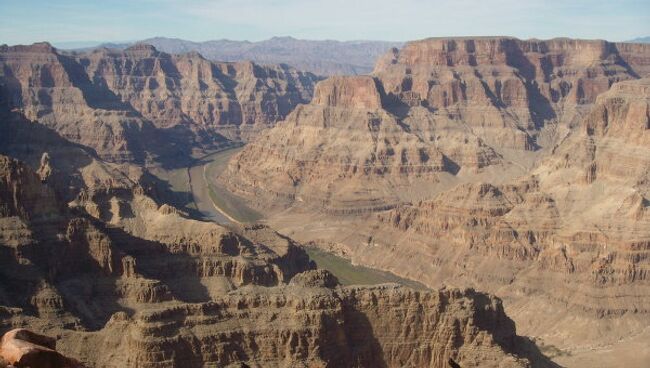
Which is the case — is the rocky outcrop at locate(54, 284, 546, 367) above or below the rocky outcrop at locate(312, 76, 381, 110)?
below

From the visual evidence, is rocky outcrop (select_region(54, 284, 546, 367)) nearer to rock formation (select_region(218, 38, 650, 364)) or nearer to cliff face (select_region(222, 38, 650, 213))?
rock formation (select_region(218, 38, 650, 364))

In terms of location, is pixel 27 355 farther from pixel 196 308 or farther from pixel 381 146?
pixel 381 146

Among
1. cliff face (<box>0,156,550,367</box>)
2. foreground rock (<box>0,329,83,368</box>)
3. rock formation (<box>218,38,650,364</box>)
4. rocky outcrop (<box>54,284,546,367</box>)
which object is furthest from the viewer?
rock formation (<box>218,38,650,364</box>)

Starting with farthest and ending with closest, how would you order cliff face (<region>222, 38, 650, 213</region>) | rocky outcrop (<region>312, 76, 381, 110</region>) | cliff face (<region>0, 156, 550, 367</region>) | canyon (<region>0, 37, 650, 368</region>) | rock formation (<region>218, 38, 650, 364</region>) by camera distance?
rocky outcrop (<region>312, 76, 381, 110</region>)
cliff face (<region>222, 38, 650, 213</region>)
rock formation (<region>218, 38, 650, 364</region>)
canyon (<region>0, 37, 650, 368</region>)
cliff face (<region>0, 156, 550, 367</region>)

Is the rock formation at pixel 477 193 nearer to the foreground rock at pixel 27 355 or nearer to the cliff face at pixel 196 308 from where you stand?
the cliff face at pixel 196 308

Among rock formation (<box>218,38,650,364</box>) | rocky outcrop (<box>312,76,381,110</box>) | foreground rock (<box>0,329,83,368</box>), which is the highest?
foreground rock (<box>0,329,83,368</box>)

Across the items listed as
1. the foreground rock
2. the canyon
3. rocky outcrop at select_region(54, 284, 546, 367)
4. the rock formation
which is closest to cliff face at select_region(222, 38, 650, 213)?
the rock formation

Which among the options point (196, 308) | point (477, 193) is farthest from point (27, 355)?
point (477, 193)

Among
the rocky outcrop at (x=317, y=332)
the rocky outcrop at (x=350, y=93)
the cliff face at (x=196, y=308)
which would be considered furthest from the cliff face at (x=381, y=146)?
the rocky outcrop at (x=317, y=332)
